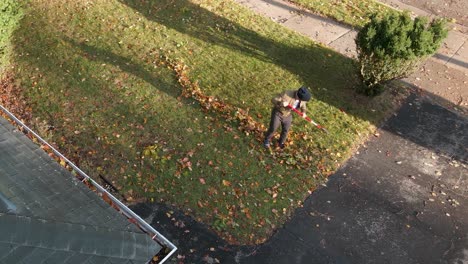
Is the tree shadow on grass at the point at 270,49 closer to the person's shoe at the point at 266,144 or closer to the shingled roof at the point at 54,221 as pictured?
the person's shoe at the point at 266,144

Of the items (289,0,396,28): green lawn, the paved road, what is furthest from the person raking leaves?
(289,0,396,28): green lawn

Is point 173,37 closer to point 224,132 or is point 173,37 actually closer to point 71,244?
point 224,132

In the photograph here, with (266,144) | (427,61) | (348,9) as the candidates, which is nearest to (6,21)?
(266,144)

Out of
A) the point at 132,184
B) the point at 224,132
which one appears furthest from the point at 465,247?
the point at 132,184

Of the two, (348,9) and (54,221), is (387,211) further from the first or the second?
(348,9)

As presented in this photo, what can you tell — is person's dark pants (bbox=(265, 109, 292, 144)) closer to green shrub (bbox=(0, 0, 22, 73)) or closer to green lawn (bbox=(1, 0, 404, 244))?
green lawn (bbox=(1, 0, 404, 244))

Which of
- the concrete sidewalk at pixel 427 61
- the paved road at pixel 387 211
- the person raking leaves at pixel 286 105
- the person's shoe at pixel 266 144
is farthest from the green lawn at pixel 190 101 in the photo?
the person raking leaves at pixel 286 105
